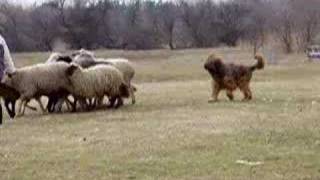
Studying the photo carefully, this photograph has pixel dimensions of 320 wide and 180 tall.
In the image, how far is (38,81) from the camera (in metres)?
20.8

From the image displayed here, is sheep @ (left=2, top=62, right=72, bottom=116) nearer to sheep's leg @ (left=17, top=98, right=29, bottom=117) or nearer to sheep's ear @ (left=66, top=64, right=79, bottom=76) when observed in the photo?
sheep's leg @ (left=17, top=98, right=29, bottom=117)

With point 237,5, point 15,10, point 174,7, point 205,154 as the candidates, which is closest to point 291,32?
point 237,5

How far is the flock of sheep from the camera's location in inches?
822

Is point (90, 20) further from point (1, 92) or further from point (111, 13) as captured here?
point (1, 92)

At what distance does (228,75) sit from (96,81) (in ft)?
11.9

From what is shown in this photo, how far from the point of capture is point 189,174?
11242mm

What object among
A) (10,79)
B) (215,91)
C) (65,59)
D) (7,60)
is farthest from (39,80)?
(215,91)

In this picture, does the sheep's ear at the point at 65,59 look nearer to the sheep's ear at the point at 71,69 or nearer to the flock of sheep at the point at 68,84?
the flock of sheep at the point at 68,84

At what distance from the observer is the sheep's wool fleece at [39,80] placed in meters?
20.8

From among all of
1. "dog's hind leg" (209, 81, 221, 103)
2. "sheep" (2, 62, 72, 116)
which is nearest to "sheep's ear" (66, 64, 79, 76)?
"sheep" (2, 62, 72, 116)

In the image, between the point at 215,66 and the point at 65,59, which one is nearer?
the point at 215,66

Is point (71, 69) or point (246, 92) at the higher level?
point (71, 69)

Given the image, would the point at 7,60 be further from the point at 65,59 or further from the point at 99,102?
the point at 65,59

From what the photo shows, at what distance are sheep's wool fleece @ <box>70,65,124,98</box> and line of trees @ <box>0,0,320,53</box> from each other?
5340 cm
